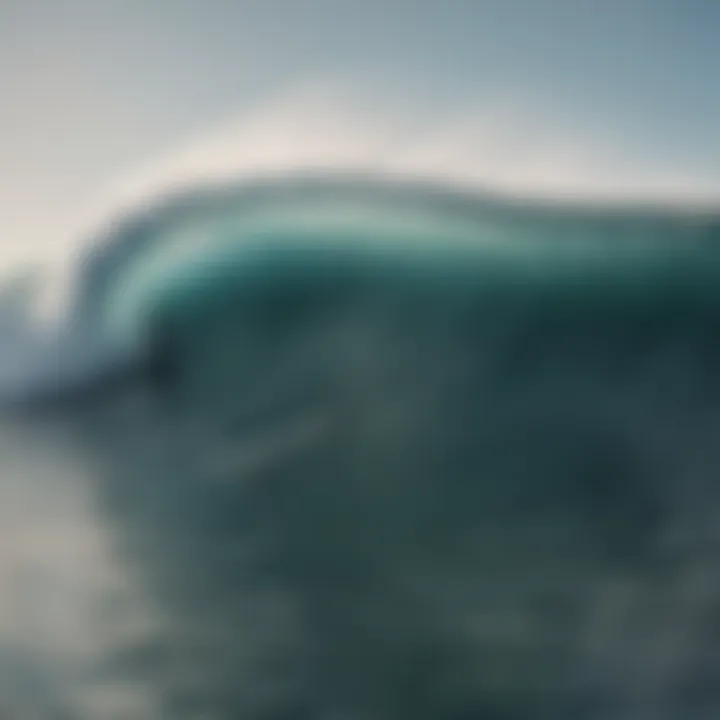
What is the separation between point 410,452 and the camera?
38.7 inches

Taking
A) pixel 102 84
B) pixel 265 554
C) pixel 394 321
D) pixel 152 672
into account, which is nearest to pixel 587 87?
pixel 394 321

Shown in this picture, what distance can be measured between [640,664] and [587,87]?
88 centimetres

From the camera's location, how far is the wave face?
961mm

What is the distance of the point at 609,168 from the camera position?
0.99m

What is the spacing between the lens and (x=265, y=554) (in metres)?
0.96

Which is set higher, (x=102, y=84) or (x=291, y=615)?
(x=102, y=84)

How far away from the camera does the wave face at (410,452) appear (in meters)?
0.96

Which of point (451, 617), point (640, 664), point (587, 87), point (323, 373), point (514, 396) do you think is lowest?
point (640, 664)

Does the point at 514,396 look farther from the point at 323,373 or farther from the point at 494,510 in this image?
the point at 323,373

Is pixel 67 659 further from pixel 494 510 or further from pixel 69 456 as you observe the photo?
pixel 494 510

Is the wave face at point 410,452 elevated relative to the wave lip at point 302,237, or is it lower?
lower

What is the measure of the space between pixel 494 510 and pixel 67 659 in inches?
26.8

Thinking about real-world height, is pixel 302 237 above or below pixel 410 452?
above

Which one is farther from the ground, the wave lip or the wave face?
the wave lip
